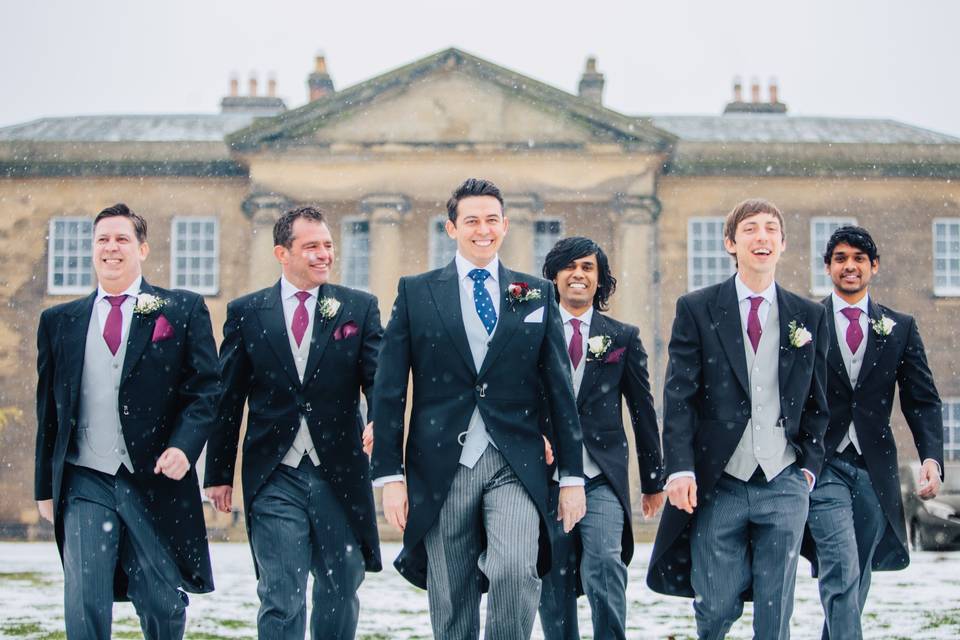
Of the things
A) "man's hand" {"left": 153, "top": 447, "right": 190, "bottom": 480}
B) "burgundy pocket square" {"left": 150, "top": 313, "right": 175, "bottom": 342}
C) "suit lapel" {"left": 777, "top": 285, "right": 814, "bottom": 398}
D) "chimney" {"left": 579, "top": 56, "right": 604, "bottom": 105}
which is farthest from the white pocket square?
"chimney" {"left": 579, "top": 56, "right": 604, "bottom": 105}

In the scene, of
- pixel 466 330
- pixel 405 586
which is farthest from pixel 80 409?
pixel 405 586

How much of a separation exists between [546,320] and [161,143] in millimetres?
25319

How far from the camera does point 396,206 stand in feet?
93.4

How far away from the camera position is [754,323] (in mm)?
6512

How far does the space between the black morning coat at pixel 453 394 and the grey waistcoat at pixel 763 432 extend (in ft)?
3.01

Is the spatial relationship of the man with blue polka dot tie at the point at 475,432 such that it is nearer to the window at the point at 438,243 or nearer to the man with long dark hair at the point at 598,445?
the man with long dark hair at the point at 598,445

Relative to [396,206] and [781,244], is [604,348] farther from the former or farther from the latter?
[396,206]

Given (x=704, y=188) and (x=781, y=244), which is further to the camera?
(x=704, y=188)

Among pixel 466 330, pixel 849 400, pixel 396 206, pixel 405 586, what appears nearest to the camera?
pixel 466 330

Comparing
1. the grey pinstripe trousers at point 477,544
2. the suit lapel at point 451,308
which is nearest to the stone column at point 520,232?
the suit lapel at point 451,308

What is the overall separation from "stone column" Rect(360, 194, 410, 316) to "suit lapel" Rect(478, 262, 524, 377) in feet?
73.3

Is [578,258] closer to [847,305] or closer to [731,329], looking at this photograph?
Result: [731,329]

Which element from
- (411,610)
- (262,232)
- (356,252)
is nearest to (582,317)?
(411,610)

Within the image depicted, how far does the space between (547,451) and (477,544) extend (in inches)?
20.5
